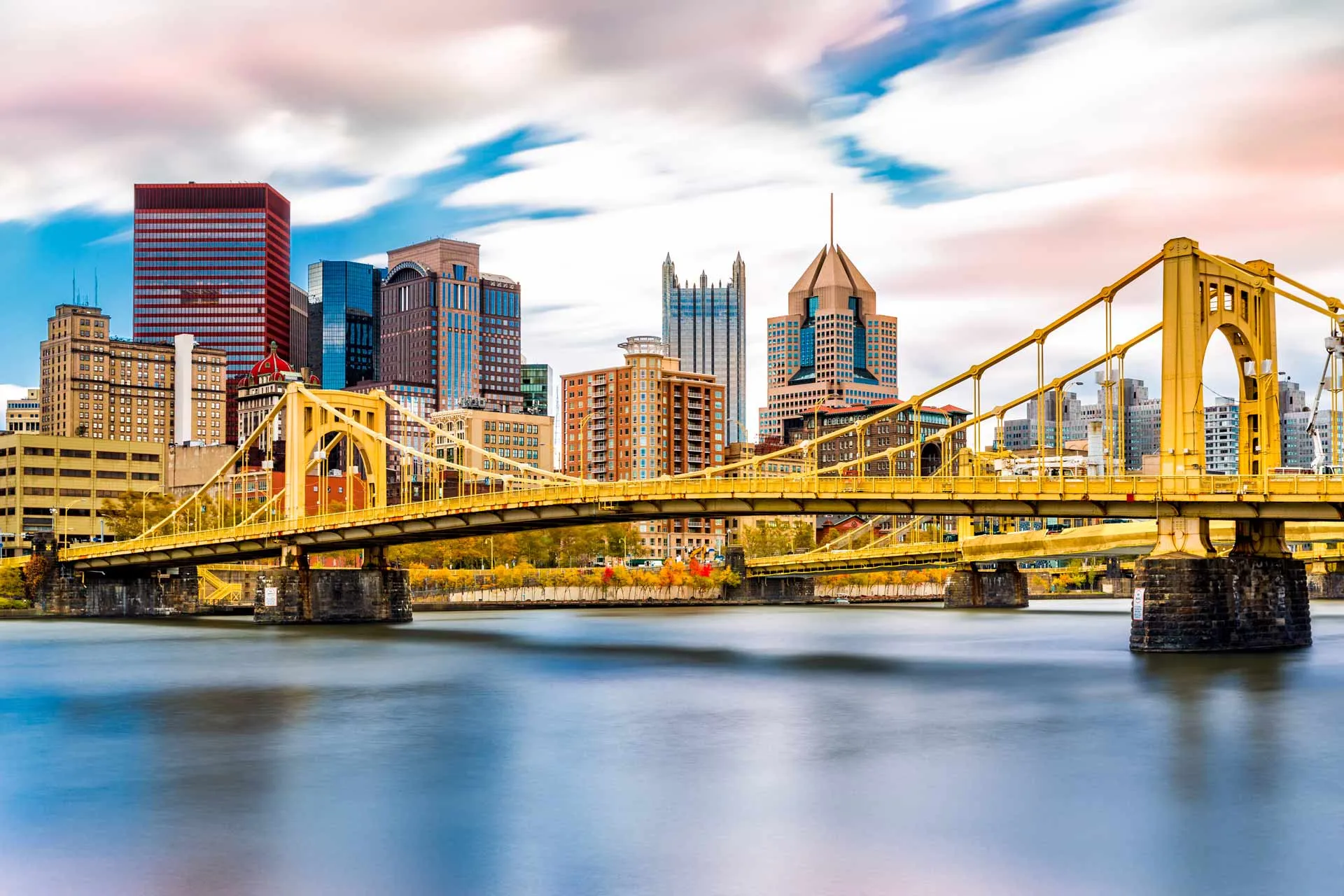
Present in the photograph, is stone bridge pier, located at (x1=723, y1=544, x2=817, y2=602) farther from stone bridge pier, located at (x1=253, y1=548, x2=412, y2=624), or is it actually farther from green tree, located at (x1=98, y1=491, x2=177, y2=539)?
stone bridge pier, located at (x1=253, y1=548, x2=412, y2=624)

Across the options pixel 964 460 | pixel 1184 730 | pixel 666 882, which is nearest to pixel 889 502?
pixel 1184 730

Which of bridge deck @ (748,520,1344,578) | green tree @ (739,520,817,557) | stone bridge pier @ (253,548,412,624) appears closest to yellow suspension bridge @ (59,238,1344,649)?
bridge deck @ (748,520,1344,578)

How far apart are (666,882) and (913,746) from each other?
50.7 feet

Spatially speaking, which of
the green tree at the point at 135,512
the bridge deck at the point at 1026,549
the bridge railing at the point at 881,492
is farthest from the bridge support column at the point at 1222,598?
the green tree at the point at 135,512

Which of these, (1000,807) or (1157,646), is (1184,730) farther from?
(1157,646)

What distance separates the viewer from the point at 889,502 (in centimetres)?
6316

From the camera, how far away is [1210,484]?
56.6 metres

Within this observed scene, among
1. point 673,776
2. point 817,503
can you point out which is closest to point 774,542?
point 817,503

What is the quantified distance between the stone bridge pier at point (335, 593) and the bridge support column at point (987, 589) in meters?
62.4

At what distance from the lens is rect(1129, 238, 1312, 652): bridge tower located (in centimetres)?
5794

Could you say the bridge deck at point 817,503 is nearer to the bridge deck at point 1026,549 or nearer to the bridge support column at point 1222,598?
the bridge support column at point 1222,598

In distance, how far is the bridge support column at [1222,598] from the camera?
5794 cm

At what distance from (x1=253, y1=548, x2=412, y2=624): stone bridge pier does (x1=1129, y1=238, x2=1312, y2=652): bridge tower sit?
47.5m

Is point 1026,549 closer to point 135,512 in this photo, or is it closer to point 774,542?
point 774,542
